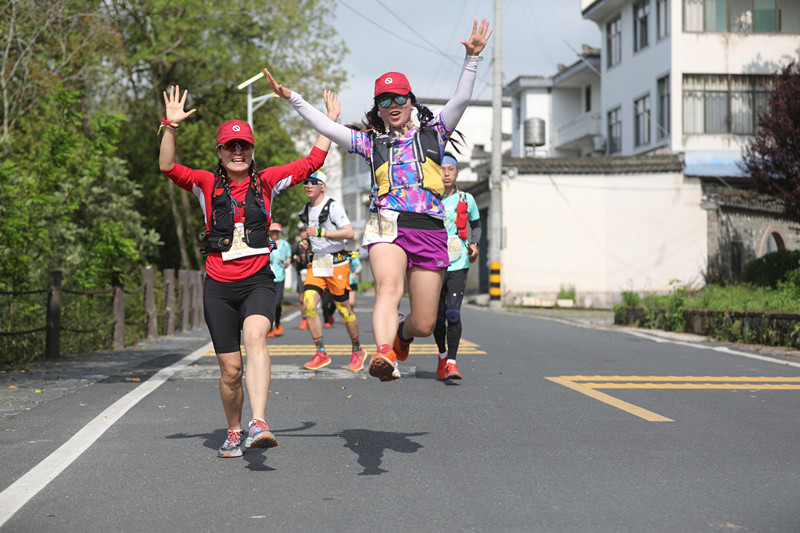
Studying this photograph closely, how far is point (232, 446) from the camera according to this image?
551 centimetres

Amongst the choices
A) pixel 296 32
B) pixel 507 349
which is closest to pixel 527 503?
pixel 507 349

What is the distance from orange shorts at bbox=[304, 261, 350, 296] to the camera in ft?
34.9

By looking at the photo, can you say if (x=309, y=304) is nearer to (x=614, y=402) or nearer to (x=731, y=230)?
(x=614, y=402)

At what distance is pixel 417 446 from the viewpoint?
19.1ft

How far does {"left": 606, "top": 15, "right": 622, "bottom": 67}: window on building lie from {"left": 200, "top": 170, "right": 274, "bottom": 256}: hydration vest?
116 ft

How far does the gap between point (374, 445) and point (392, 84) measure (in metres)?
2.14

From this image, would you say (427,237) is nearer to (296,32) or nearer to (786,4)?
(296,32)

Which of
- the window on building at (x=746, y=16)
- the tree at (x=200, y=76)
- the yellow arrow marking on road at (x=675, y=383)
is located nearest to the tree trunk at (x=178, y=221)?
the tree at (x=200, y=76)

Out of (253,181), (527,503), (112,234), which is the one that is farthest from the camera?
(112,234)

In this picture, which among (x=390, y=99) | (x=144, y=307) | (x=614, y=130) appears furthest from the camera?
(x=614, y=130)

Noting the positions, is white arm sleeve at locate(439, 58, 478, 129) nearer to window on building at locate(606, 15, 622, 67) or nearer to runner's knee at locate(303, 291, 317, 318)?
runner's knee at locate(303, 291, 317, 318)

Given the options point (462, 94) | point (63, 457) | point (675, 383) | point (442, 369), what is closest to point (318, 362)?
point (442, 369)

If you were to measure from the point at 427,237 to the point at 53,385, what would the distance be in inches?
193

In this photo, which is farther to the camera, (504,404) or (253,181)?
(504,404)
